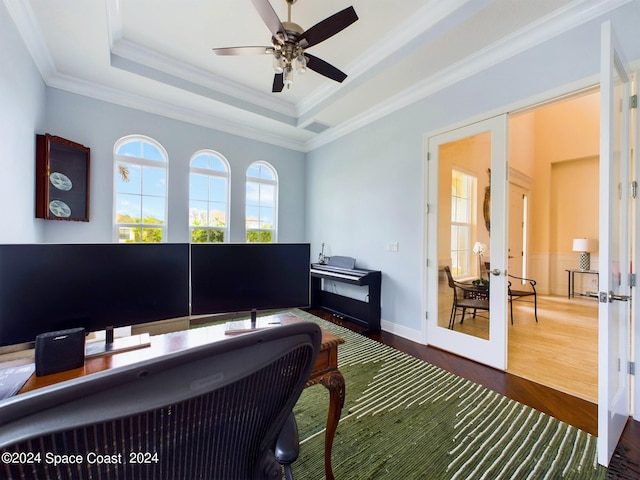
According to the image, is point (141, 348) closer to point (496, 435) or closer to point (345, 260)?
point (496, 435)

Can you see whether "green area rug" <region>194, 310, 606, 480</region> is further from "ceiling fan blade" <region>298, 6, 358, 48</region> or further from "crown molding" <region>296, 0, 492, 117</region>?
"crown molding" <region>296, 0, 492, 117</region>

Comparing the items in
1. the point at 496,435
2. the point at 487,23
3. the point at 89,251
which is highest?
the point at 487,23

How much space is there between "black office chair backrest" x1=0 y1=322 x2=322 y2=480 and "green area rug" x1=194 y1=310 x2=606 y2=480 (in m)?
1.12

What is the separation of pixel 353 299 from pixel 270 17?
3.43m

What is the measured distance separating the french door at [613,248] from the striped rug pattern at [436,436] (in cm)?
27

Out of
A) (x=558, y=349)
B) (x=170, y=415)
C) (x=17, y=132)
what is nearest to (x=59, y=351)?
(x=170, y=415)

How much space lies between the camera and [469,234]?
10.0ft

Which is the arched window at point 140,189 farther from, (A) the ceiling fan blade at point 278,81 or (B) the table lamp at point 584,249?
(B) the table lamp at point 584,249

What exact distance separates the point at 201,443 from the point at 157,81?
4025 mm

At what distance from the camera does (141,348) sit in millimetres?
1227

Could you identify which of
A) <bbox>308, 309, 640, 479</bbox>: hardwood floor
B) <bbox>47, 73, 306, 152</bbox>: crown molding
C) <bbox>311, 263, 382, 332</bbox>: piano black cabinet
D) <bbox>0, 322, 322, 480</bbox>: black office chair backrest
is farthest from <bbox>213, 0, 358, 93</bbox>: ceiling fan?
<bbox>308, 309, 640, 479</bbox>: hardwood floor

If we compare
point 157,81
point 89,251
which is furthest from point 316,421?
point 157,81

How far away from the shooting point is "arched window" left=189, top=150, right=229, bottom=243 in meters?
4.30

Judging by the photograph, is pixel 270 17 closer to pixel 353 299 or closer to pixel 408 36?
pixel 408 36
